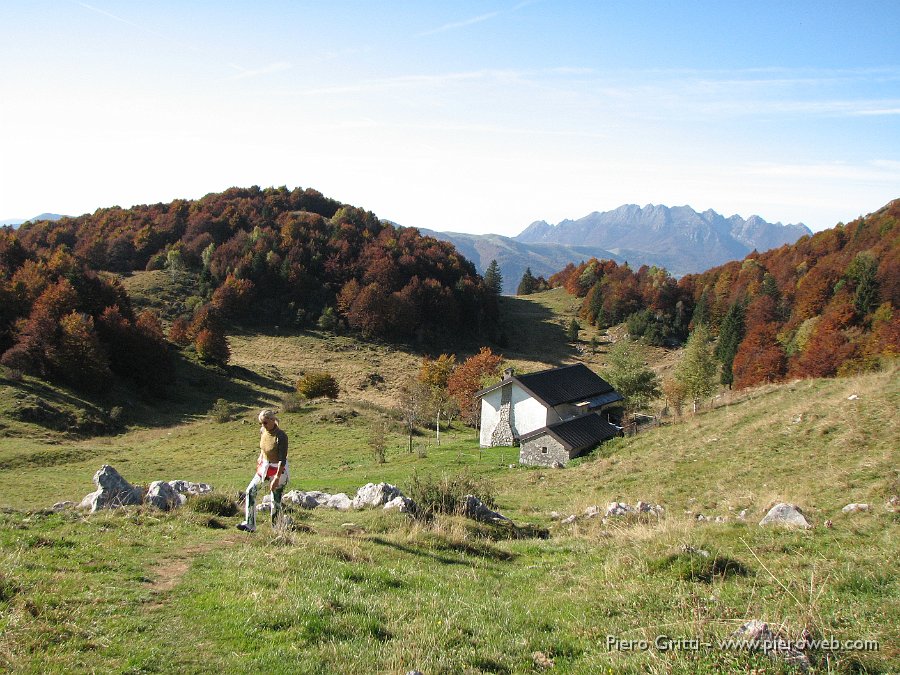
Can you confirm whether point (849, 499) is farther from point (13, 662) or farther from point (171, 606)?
point (13, 662)

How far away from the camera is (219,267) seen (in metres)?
98.4

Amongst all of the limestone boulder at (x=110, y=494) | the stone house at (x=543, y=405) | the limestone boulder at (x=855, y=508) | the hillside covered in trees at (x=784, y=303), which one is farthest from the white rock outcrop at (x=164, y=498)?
the hillside covered in trees at (x=784, y=303)

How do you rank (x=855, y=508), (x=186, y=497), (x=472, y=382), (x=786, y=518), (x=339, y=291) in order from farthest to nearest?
(x=339, y=291)
(x=472, y=382)
(x=186, y=497)
(x=855, y=508)
(x=786, y=518)

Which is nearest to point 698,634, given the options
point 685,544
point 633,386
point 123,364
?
point 685,544

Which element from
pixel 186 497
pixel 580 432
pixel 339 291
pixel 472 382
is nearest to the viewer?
pixel 186 497

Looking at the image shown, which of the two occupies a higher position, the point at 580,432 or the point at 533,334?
the point at 533,334

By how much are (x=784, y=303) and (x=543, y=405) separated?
75.1 meters

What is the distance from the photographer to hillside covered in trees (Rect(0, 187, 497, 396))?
195 feet

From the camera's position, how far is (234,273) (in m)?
95.8

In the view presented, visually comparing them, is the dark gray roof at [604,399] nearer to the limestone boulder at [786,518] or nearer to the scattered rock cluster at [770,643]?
the limestone boulder at [786,518]

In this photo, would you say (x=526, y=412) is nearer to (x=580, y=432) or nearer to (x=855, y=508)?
(x=580, y=432)

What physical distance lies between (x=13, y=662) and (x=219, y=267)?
102m

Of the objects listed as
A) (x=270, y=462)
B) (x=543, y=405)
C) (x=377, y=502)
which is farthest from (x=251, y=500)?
(x=543, y=405)

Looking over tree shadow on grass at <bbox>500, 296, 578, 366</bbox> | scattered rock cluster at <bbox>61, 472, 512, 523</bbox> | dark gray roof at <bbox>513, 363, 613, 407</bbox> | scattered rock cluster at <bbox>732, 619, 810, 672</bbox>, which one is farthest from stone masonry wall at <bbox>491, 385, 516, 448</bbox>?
tree shadow on grass at <bbox>500, 296, 578, 366</bbox>
